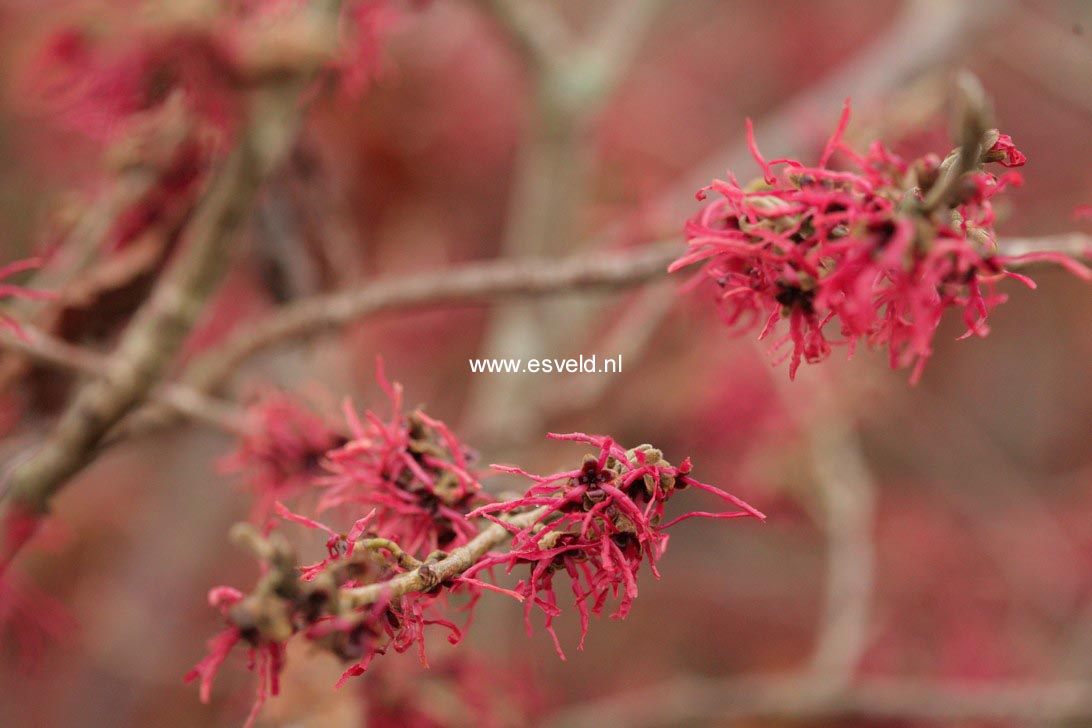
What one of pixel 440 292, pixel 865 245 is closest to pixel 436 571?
pixel 865 245

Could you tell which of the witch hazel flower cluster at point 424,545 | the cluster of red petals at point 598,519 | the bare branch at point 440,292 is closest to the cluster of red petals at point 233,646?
the witch hazel flower cluster at point 424,545

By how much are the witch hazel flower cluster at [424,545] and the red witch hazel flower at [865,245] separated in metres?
0.13

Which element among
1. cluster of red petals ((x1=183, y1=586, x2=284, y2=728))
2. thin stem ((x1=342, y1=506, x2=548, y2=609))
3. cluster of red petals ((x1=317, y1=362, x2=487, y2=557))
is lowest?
cluster of red petals ((x1=183, y1=586, x2=284, y2=728))

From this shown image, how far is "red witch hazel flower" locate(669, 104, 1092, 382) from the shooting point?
1.51 feet

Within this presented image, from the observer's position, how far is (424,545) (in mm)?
647

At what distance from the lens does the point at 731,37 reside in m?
3.57

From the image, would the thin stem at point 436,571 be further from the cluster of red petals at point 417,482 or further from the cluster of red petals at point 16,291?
the cluster of red petals at point 16,291

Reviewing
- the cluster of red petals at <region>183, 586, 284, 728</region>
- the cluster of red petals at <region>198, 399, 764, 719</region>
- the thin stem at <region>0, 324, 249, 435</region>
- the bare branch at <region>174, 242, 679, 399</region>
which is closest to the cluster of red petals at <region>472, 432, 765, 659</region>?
the cluster of red petals at <region>198, 399, 764, 719</region>

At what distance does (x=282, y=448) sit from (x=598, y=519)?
0.47 m

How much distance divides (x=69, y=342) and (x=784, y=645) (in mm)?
2219

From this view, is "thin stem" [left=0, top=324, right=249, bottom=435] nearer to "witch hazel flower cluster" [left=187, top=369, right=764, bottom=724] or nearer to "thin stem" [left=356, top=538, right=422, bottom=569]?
"witch hazel flower cluster" [left=187, top=369, right=764, bottom=724]

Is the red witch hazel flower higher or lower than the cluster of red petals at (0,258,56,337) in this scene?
lower

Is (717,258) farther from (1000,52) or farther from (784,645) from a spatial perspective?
(1000,52)

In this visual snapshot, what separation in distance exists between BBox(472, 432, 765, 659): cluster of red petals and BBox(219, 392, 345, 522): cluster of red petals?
14.8 inches
